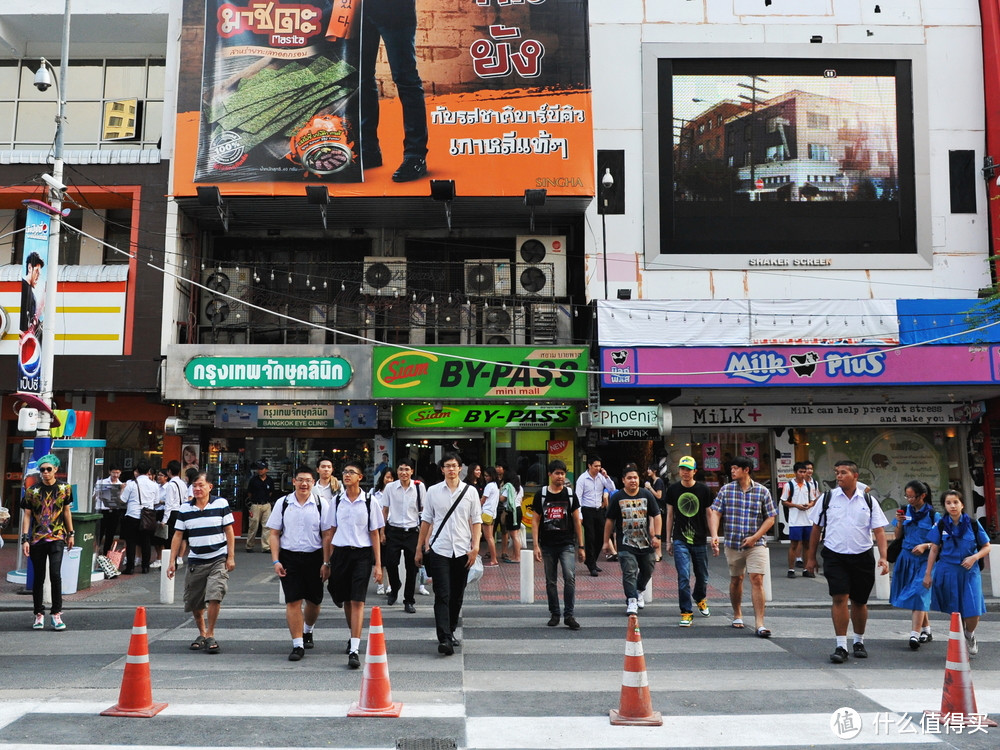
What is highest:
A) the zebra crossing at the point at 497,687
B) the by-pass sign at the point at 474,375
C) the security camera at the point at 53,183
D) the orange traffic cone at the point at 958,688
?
the security camera at the point at 53,183

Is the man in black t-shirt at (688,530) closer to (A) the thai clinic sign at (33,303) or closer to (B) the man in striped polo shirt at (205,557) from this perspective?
(B) the man in striped polo shirt at (205,557)

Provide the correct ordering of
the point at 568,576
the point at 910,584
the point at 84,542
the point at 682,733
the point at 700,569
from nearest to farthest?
the point at 682,733 < the point at 910,584 < the point at 568,576 < the point at 700,569 < the point at 84,542

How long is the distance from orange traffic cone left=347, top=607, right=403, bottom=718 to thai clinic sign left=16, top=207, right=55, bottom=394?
915cm

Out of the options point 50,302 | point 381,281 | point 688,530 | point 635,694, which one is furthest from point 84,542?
point 635,694

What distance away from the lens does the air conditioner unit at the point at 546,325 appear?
2030cm

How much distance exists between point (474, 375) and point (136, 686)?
Answer: 1314 cm

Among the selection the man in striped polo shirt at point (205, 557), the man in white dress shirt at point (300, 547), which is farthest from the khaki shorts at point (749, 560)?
the man in striped polo shirt at point (205, 557)

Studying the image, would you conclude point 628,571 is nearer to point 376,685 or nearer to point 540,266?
point 376,685

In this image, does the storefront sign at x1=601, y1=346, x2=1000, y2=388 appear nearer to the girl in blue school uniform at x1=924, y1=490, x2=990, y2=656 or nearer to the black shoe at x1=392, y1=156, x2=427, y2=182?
the black shoe at x1=392, y1=156, x2=427, y2=182

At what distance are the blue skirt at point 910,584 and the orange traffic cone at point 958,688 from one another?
268 centimetres

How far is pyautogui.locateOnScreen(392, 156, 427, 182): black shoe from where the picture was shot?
19.4 meters

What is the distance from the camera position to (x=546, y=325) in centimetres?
2033

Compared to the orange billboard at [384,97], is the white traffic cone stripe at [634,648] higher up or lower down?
lower down

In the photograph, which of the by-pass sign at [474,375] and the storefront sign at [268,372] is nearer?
the storefront sign at [268,372]
